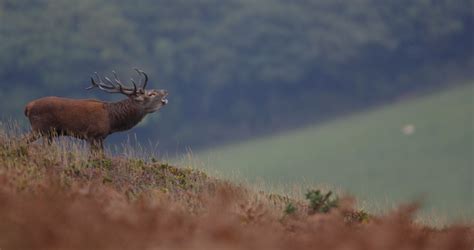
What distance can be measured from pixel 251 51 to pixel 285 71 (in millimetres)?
6246

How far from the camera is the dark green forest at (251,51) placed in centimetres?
10938

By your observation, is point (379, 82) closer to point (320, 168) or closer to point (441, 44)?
point (441, 44)

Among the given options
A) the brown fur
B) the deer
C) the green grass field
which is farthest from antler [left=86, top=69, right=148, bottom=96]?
the green grass field

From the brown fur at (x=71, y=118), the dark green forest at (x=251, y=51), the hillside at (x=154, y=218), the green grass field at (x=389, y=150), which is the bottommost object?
the hillside at (x=154, y=218)

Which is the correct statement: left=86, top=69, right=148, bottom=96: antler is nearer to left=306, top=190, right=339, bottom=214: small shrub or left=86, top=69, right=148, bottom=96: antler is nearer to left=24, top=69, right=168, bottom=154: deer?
left=24, top=69, right=168, bottom=154: deer

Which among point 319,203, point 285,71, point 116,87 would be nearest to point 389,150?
point 285,71

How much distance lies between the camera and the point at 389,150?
109875mm

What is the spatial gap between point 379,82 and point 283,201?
113166 mm

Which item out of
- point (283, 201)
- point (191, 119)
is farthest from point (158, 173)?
point (191, 119)

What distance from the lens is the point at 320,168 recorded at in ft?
333

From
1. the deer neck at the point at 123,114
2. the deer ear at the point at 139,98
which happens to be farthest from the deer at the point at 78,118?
the deer ear at the point at 139,98

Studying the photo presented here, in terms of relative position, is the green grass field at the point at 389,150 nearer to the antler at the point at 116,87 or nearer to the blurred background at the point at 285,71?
the blurred background at the point at 285,71

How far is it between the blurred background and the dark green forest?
192 mm

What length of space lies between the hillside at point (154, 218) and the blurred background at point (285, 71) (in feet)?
271
